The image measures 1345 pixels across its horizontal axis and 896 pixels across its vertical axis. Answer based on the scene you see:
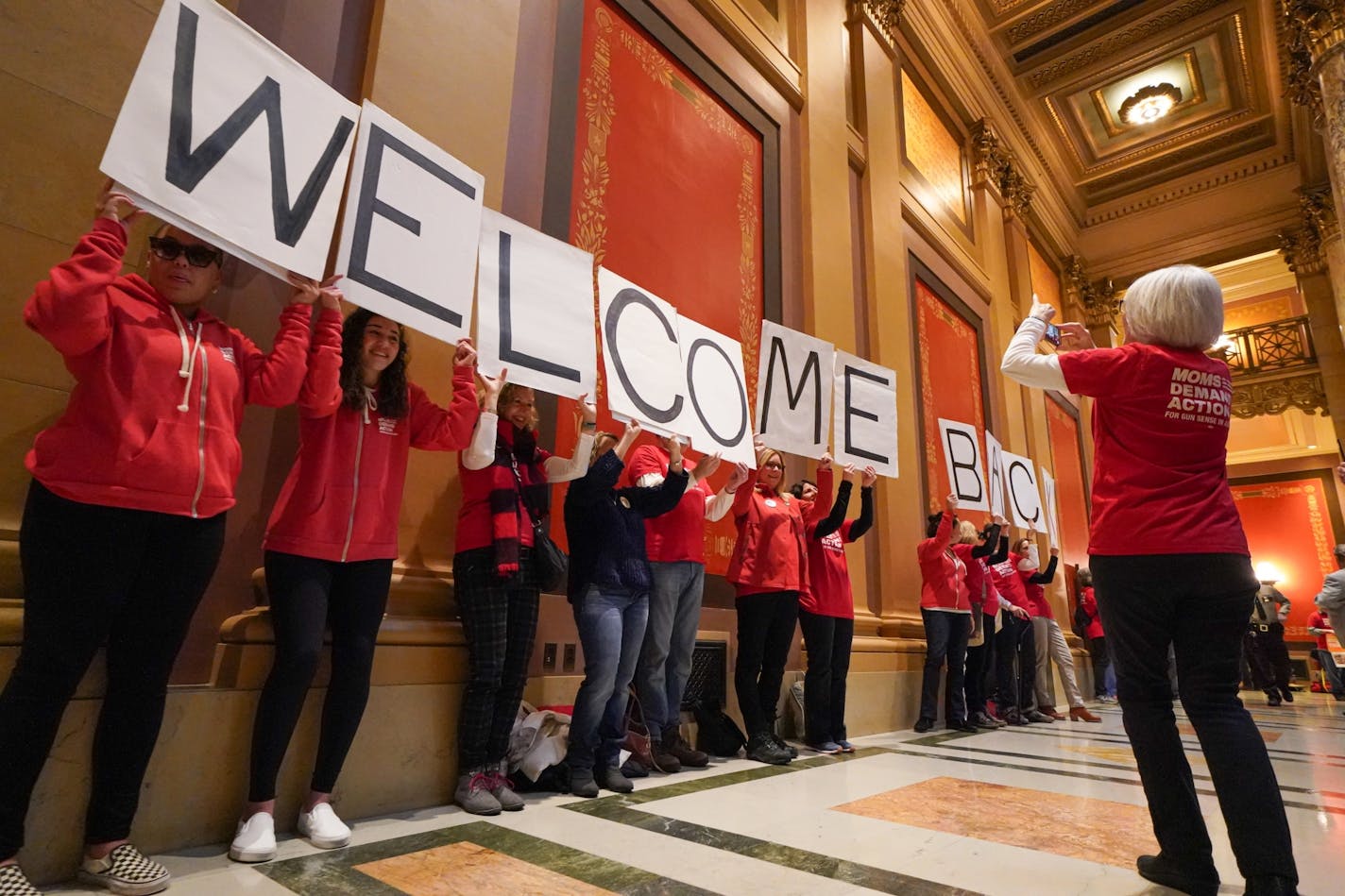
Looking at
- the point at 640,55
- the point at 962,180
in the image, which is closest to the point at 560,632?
the point at 640,55

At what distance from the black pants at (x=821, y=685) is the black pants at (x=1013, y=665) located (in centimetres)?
240

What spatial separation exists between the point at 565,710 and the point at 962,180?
28.3 feet

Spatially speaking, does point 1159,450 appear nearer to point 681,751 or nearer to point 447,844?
point 447,844

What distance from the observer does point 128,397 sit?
154 centimetres

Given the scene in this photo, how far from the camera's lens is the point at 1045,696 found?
6.14 meters

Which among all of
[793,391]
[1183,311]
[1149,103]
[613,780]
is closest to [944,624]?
[793,391]

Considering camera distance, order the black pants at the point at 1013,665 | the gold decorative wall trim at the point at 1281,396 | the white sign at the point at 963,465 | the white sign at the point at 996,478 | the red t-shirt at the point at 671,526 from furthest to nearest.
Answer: the gold decorative wall trim at the point at 1281,396
the black pants at the point at 1013,665
the white sign at the point at 996,478
the white sign at the point at 963,465
the red t-shirt at the point at 671,526

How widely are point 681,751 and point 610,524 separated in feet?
3.46

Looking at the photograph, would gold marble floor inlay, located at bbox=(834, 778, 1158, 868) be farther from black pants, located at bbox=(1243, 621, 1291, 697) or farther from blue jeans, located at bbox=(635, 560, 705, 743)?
black pants, located at bbox=(1243, 621, 1291, 697)

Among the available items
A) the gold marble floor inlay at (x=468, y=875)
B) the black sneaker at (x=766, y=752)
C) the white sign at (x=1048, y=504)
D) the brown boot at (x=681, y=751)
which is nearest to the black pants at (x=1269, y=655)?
the white sign at (x=1048, y=504)

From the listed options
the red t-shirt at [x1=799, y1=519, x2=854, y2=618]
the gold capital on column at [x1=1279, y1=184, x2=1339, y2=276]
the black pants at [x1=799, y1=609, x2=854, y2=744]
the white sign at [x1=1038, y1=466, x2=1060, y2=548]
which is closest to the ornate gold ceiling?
the gold capital on column at [x1=1279, y1=184, x2=1339, y2=276]

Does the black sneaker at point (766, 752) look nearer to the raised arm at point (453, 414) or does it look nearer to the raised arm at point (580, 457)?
the raised arm at point (580, 457)

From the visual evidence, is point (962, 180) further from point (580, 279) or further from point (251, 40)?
point (251, 40)

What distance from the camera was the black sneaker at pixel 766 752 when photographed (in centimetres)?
319
